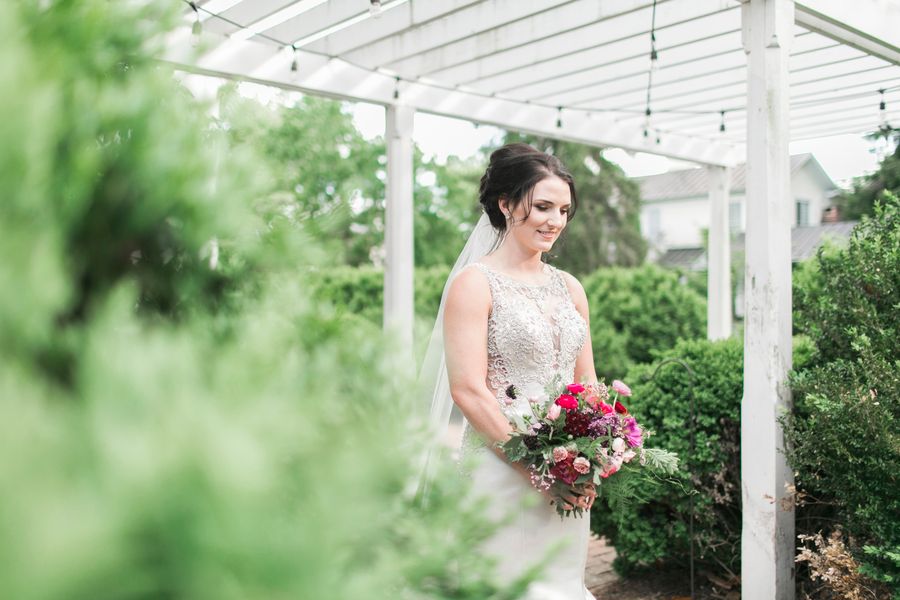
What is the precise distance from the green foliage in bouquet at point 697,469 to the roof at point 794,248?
21465 millimetres

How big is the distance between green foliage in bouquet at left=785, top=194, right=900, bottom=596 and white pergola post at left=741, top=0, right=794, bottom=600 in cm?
13

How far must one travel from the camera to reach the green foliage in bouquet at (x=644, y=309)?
12.5 m

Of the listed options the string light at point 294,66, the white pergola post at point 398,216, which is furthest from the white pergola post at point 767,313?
the string light at point 294,66

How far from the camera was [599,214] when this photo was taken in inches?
1014

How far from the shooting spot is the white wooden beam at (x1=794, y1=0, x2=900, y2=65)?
422cm

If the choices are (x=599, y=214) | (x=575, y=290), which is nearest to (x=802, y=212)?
(x=599, y=214)

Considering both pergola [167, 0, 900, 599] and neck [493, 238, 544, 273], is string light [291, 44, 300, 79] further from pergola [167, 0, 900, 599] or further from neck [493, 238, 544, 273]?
neck [493, 238, 544, 273]

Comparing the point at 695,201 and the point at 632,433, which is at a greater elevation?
the point at 695,201

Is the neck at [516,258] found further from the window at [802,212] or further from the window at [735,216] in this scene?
the window at [802,212]

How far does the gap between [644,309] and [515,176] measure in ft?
32.0

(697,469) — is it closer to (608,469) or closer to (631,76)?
(608,469)

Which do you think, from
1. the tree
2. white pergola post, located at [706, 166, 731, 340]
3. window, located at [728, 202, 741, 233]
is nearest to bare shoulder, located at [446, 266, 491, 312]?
white pergola post, located at [706, 166, 731, 340]

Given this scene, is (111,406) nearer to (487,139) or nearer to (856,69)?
(856,69)

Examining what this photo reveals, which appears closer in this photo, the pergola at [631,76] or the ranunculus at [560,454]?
the ranunculus at [560,454]
